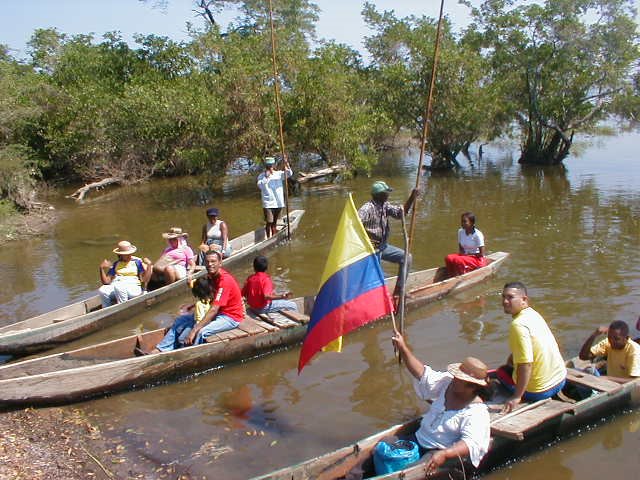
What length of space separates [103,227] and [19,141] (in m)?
10.2

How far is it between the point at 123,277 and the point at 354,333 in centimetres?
361

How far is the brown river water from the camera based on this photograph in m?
6.09

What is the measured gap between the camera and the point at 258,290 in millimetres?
8422

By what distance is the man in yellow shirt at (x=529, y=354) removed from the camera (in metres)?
5.33

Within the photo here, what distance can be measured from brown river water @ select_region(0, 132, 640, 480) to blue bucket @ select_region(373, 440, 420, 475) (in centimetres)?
99

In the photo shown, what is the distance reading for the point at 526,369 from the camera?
5.38 metres

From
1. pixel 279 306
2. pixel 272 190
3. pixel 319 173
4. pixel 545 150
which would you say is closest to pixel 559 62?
pixel 545 150

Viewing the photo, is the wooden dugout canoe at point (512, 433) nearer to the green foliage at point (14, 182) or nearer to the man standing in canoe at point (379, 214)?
the man standing in canoe at point (379, 214)

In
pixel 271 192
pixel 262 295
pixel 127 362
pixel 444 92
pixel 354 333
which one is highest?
pixel 444 92

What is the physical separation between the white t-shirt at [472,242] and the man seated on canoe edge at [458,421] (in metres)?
5.68

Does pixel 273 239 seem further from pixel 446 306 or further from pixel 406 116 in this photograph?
pixel 406 116

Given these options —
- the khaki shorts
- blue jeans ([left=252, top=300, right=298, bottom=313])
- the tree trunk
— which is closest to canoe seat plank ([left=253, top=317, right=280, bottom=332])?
blue jeans ([left=252, top=300, right=298, bottom=313])

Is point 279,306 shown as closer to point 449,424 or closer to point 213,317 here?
point 213,317

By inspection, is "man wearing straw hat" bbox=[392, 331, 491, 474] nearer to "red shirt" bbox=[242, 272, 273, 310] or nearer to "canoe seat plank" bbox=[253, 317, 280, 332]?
"canoe seat plank" bbox=[253, 317, 280, 332]
